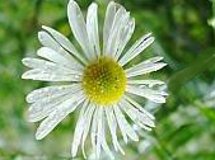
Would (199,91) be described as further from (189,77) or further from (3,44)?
(3,44)

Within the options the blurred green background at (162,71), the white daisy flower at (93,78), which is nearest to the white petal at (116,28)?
the white daisy flower at (93,78)

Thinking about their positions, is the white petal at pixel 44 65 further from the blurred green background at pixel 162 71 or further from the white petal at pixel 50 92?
the blurred green background at pixel 162 71

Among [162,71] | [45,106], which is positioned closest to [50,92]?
[45,106]

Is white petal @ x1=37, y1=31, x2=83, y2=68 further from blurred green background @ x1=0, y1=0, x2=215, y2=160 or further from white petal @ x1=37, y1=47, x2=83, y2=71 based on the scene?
blurred green background @ x1=0, y1=0, x2=215, y2=160

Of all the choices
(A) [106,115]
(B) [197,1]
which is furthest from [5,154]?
(B) [197,1]

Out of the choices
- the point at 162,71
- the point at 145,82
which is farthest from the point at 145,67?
the point at 162,71

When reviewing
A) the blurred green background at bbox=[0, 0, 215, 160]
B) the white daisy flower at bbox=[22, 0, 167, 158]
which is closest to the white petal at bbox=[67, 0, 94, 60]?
the white daisy flower at bbox=[22, 0, 167, 158]

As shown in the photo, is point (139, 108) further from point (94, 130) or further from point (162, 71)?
point (162, 71)

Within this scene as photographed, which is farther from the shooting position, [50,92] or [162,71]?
[162,71]
